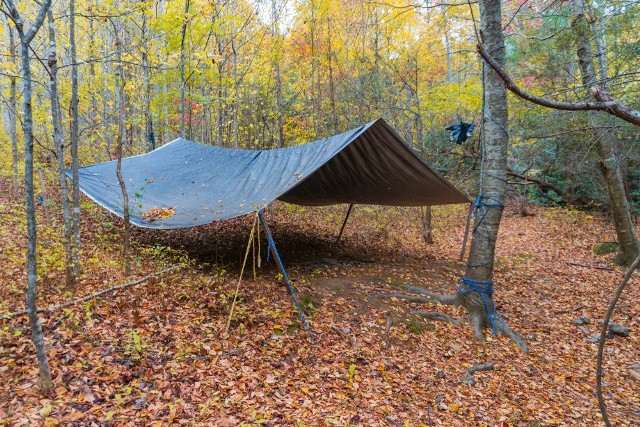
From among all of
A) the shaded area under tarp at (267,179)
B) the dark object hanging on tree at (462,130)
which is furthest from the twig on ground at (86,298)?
the dark object hanging on tree at (462,130)

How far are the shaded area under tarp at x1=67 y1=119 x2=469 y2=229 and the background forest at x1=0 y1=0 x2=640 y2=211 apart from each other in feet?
3.58

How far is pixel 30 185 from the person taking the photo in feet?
5.89

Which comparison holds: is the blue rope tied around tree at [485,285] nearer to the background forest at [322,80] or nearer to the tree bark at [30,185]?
the background forest at [322,80]

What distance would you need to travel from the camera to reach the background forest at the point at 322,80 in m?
5.62

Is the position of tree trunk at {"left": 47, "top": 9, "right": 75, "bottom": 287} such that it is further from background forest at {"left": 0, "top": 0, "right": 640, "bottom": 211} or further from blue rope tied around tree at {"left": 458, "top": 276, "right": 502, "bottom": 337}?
blue rope tied around tree at {"left": 458, "top": 276, "right": 502, "bottom": 337}

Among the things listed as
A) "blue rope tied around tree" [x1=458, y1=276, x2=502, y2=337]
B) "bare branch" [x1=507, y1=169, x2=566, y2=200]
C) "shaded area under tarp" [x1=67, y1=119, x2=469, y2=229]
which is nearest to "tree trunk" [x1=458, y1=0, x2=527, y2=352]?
"blue rope tied around tree" [x1=458, y1=276, x2=502, y2=337]

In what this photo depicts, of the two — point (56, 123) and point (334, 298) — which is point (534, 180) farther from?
point (56, 123)

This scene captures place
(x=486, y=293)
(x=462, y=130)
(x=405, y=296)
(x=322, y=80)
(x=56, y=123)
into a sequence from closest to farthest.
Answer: (x=56, y=123) < (x=486, y=293) < (x=405, y=296) < (x=462, y=130) < (x=322, y=80)

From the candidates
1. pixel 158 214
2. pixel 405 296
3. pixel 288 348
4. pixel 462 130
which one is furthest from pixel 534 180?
pixel 158 214

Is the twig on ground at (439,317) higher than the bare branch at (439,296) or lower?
lower

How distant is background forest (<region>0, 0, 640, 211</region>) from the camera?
5625 millimetres

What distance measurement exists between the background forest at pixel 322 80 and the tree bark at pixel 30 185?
344 centimetres

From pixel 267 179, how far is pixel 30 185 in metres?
2.46

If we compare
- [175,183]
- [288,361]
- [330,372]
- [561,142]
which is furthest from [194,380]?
[561,142]
